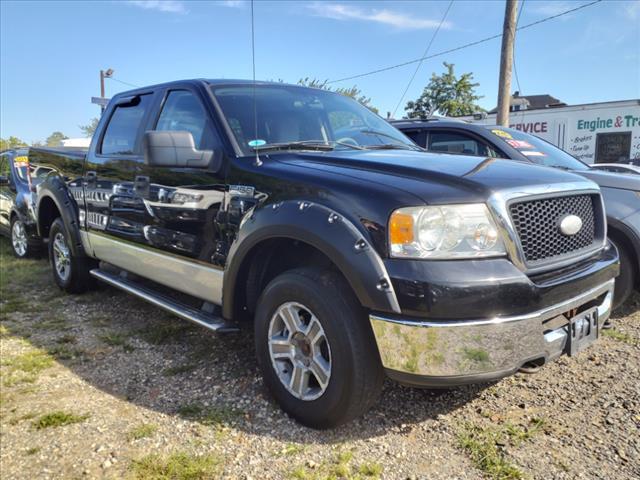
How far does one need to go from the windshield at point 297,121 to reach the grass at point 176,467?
168 cm

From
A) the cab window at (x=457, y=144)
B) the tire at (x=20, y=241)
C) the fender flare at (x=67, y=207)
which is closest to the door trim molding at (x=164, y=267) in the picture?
the fender flare at (x=67, y=207)

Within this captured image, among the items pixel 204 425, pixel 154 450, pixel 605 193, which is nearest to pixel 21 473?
pixel 154 450

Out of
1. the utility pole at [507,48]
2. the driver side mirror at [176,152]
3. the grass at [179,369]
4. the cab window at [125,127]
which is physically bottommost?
the grass at [179,369]

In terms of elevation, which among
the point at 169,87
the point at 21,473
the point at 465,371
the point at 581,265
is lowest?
the point at 21,473

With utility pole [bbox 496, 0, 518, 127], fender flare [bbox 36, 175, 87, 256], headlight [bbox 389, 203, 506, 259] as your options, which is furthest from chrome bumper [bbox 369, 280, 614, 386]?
utility pole [bbox 496, 0, 518, 127]

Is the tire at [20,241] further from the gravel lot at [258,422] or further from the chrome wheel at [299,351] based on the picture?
the chrome wheel at [299,351]

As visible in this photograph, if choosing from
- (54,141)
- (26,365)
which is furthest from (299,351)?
(54,141)

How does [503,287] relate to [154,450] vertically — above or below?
above

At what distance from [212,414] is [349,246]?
1.30 m

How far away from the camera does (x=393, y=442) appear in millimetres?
2539

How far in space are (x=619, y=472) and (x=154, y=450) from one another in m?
2.13

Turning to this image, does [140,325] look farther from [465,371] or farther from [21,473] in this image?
[465,371]

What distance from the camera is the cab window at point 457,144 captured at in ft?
17.6

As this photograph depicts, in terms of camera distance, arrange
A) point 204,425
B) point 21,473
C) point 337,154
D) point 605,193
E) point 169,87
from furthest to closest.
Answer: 1. point 605,193
2. point 169,87
3. point 337,154
4. point 204,425
5. point 21,473
